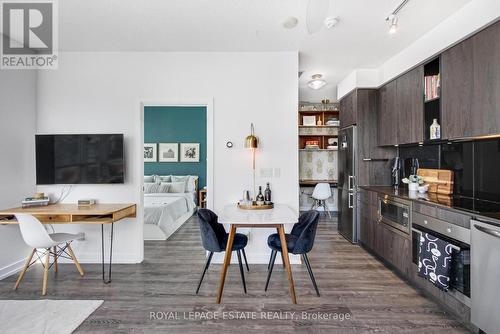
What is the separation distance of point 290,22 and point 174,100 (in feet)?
5.85

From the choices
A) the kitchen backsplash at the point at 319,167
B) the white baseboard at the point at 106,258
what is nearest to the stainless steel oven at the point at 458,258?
the white baseboard at the point at 106,258

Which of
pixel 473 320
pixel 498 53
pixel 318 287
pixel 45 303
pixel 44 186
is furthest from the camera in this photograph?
pixel 44 186

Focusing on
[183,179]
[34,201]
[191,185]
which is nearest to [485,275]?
[34,201]

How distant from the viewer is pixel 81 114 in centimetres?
345

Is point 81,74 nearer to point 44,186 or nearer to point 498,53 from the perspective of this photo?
point 44,186

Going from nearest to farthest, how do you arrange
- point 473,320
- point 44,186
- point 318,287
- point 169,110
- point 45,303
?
1. point 473,320
2. point 45,303
3. point 318,287
4. point 44,186
5. point 169,110

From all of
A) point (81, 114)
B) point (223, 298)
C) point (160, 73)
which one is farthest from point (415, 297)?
point (81, 114)

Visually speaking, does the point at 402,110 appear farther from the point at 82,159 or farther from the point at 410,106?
the point at 82,159

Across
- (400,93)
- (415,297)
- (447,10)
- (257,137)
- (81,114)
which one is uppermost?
(447,10)

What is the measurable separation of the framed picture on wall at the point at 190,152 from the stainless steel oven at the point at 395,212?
16.0 ft

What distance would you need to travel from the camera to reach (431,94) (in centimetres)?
294

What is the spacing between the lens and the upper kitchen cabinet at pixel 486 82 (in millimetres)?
2076

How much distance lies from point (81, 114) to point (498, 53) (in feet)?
15.0

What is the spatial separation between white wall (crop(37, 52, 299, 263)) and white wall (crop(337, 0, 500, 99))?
1.47 m
